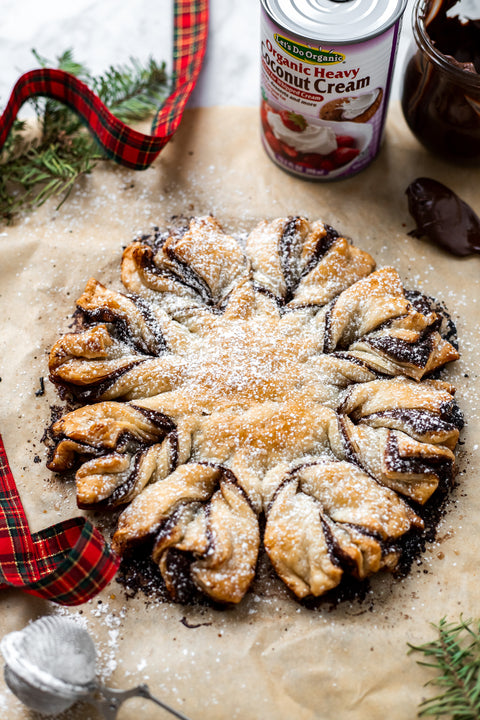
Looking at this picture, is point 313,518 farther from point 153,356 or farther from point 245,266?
point 245,266

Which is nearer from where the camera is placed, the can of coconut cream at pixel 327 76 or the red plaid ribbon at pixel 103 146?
the red plaid ribbon at pixel 103 146

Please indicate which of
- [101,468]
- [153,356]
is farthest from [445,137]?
[101,468]

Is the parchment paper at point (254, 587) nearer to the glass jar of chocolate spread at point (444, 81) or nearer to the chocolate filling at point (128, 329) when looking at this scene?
the glass jar of chocolate spread at point (444, 81)

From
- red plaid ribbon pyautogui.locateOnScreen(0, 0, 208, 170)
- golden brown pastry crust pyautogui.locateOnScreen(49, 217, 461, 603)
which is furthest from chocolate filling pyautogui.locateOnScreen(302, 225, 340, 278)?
red plaid ribbon pyautogui.locateOnScreen(0, 0, 208, 170)

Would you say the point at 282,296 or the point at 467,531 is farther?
the point at 282,296

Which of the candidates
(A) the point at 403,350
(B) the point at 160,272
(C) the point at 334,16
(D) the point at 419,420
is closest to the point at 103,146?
(B) the point at 160,272

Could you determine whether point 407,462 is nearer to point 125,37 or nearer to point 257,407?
point 257,407

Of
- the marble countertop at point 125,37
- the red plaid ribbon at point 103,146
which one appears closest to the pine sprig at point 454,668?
the red plaid ribbon at point 103,146
